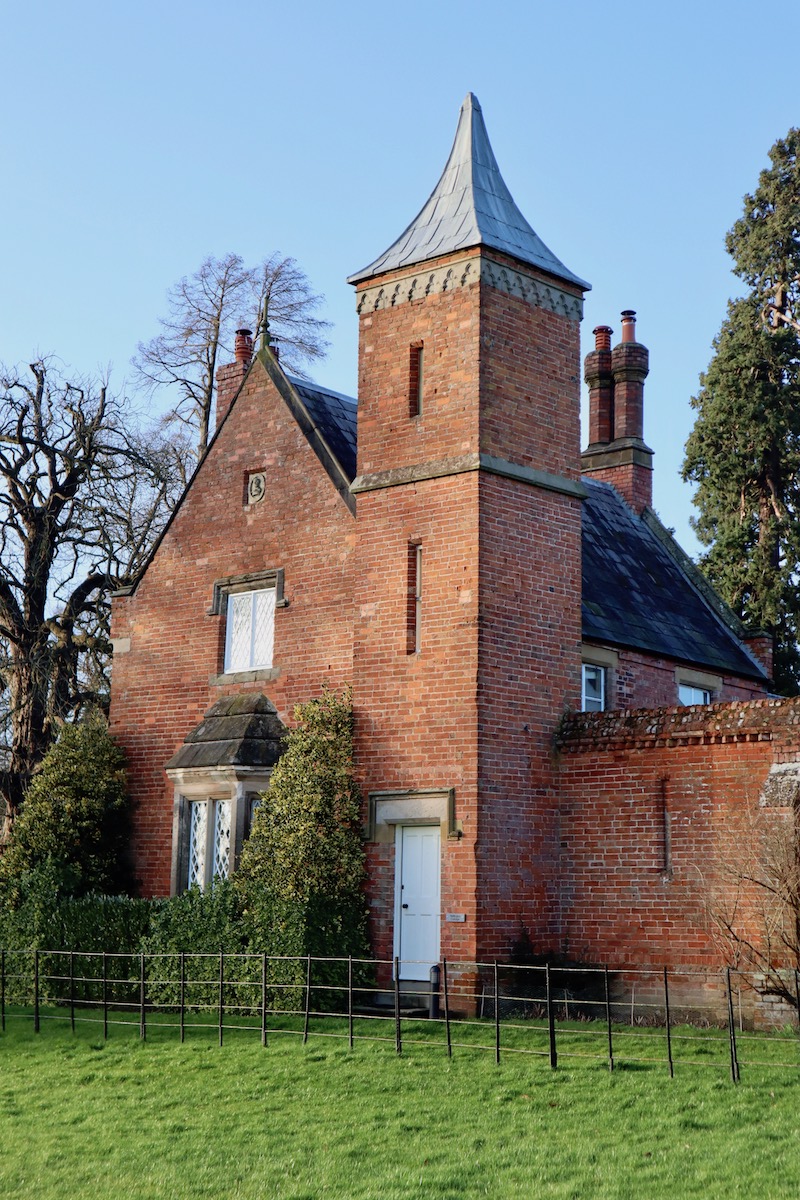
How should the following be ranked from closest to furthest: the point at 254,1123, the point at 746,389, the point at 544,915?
the point at 254,1123
the point at 544,915
the point at 746,389

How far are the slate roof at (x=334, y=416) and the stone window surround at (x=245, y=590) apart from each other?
6.20 feet

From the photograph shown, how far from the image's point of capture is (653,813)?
17906mm

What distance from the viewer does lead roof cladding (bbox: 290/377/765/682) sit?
22.0m

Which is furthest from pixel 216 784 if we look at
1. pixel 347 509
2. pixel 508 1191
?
pixel 508 1191

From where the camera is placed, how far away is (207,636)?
22.3 m

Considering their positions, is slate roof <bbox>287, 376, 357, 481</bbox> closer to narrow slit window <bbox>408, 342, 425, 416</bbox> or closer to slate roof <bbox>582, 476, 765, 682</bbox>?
narrow slit window <bbox>408, 342, 425, 416</bbox>

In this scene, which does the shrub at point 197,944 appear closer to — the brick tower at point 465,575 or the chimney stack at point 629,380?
the brick tower at point 465,575

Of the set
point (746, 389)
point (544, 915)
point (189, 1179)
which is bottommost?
point (189, 1179)

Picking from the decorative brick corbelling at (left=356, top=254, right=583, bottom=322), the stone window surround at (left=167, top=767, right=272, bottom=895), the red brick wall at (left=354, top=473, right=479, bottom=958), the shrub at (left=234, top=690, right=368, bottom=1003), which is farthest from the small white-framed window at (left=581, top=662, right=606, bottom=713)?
the decorative brick corbelling at (left=356, top=254, right=583, bottom=322)

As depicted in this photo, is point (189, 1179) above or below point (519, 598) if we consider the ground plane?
below

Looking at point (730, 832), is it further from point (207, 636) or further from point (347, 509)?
point (207, 636)

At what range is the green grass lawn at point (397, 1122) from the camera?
403 inches

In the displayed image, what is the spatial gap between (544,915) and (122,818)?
24.4 ft

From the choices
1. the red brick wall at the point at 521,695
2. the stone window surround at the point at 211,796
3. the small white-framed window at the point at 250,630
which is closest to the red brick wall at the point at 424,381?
the red brick wall at the point at 521,695
